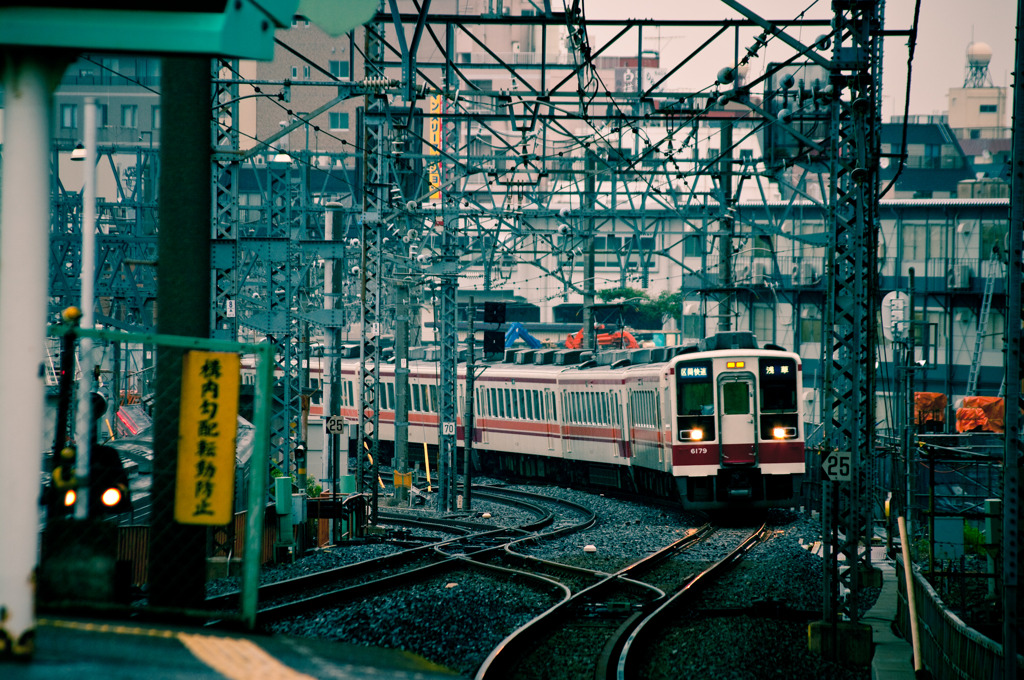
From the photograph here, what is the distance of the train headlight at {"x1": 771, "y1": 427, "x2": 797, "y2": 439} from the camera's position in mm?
19531

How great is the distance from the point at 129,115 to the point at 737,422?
43622 millimetres

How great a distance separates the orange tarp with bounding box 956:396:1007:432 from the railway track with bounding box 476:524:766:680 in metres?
22.0

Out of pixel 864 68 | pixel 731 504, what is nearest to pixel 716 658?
pixel 864 68

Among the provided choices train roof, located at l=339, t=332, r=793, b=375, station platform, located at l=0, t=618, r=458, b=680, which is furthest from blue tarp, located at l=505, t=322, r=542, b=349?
station platform, located at l=0, t=618, r=458, b=680

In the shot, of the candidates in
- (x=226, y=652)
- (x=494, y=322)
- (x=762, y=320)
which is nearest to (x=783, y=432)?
(x=494, y=322)

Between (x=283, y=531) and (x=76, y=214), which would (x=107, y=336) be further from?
(x=76, y=214)

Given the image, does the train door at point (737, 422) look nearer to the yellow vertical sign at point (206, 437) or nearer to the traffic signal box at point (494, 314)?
the traffic signal box at point (494, 314)

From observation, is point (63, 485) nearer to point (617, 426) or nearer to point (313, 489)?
point (313, 489)

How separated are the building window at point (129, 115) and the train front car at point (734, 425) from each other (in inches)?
1539

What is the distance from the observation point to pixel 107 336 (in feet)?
14.8

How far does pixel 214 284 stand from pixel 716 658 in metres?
6.53

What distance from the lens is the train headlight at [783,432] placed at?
19531 millimetres

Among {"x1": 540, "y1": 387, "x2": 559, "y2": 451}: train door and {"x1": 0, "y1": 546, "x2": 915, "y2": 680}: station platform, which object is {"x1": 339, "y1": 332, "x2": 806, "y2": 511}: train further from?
{"x1": 0, "y1": 546, "x2": 915, "y2": 680}: station platform

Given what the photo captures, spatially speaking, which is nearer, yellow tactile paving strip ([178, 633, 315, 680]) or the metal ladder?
yellow tactile paving strip ([178, 633, 315, 680])
